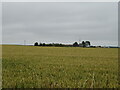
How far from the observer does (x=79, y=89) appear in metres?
4.23

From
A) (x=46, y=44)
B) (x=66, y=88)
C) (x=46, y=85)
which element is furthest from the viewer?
(x=46, y=44)

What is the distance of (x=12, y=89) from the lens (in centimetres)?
428

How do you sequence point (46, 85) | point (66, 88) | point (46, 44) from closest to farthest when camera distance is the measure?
1. point (66, 88)
2. point (46, 85)
3. point (46, 44)

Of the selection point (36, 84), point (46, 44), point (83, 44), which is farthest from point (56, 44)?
point (36, 84)

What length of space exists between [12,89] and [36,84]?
0.66 metres

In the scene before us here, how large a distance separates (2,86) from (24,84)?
0.59m

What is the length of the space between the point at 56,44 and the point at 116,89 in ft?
321

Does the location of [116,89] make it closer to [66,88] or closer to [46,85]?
[66,88]

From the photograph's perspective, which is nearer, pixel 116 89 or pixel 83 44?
pixel 116 89

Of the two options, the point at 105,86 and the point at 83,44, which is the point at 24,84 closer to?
the point at 105,86

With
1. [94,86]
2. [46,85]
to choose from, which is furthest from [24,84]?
[94,86]

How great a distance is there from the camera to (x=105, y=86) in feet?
15.0

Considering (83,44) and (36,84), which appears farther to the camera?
(83,44)

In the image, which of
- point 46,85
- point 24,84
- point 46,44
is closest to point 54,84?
point 46,85
